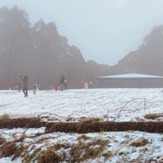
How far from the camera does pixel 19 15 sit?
193 feet

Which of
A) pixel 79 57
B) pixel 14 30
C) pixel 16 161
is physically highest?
pixel 14 30

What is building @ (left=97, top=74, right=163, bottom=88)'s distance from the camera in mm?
50719

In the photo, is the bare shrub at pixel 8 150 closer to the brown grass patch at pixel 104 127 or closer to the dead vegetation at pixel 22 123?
the brown grass patch at pixel 104 127

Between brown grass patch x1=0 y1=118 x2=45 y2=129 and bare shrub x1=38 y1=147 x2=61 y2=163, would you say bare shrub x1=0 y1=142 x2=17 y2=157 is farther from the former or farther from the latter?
brown grass patch x1=0 y1=118 x2=45 y2=129

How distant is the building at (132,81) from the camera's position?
50.7 metres

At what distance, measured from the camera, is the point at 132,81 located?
51000 mm

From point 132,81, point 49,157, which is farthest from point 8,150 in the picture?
point 132,81

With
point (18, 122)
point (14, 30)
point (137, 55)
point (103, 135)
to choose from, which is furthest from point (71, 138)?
A: point (137, 55)

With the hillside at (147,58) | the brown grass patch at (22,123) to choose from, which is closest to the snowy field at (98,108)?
the brown grass patch at (22,123)

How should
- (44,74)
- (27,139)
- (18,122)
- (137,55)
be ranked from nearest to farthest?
(27,139) → (18,122) → (44,74) → (137,55)

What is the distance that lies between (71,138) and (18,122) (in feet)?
11.0

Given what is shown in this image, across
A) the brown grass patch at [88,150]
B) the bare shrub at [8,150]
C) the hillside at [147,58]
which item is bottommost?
the bare shrub at [8,150]

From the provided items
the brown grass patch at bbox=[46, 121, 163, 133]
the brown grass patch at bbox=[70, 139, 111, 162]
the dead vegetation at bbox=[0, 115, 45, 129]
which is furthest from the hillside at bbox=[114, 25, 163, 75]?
the brown grass patch at bbox=[70, 139, 111, 162]

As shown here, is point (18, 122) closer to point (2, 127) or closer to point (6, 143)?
point (2, 127)
